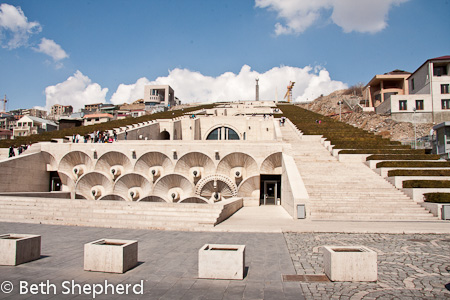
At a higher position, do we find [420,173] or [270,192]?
[420,173]

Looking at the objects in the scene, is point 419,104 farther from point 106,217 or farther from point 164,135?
point 106,217

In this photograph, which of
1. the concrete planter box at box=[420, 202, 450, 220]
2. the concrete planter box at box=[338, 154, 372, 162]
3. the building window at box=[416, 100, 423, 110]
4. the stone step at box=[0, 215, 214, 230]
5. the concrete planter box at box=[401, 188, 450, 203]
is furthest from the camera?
the building window at box=[416, 100, 423, 110]

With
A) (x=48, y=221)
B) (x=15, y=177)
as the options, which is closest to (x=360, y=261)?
(x=48, y=221)

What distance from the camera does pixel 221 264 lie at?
5.30m

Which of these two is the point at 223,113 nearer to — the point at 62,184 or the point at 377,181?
the point at 62,184

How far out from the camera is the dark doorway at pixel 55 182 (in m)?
22.0

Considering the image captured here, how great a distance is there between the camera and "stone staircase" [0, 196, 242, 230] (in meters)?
10.7

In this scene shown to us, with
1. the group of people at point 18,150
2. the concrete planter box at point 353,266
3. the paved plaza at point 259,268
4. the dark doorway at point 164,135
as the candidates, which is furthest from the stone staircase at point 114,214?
the dark doorway at point 164,135

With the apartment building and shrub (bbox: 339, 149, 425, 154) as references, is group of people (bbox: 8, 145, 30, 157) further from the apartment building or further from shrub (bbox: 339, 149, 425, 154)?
the apartment building

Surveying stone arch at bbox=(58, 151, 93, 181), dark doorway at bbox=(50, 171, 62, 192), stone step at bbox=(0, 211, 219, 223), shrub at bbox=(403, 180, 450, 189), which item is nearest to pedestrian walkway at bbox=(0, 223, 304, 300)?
stone step at bbox=(0, 211, 219, 223)

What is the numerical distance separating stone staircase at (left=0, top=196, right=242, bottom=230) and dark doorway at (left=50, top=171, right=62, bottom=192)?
9.42m

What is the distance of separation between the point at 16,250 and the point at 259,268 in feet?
15.4

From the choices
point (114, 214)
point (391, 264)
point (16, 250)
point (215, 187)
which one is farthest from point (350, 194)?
point (16, 250)

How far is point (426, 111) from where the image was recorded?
39.6 meters
